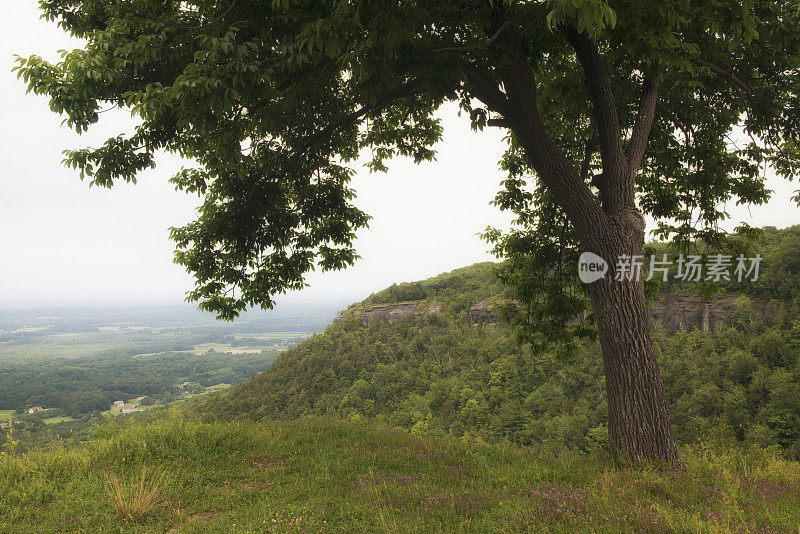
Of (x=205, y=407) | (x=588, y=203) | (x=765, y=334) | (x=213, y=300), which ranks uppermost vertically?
(x=588, y=203)

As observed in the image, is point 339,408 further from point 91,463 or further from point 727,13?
point 727,13

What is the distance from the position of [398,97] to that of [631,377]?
5729 mm

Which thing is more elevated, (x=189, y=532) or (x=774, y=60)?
(x=774, y=60)

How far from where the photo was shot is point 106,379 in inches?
3939

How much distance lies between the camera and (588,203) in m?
5.41

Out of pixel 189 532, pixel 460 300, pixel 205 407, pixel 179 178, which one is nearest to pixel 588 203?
pixel 189 532

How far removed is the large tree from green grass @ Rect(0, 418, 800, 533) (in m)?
1.10

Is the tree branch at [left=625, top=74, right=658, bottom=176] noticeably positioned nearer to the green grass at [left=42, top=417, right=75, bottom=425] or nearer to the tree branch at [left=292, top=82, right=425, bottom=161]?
the tree branch at [left=292, top=82, right=425, bottom=161]

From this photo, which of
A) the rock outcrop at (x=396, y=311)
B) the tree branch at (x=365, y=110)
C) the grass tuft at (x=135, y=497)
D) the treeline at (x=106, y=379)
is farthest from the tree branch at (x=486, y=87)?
the treeline at (x=106, y=379)

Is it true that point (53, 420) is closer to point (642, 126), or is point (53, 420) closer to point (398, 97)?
point (398, 97)

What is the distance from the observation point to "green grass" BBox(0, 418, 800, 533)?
338 cm

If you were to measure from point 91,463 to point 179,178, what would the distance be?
5303 millimetres

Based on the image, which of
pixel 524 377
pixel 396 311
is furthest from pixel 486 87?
pixel 396 311

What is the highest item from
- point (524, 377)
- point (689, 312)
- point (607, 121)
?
point (607, 121)
